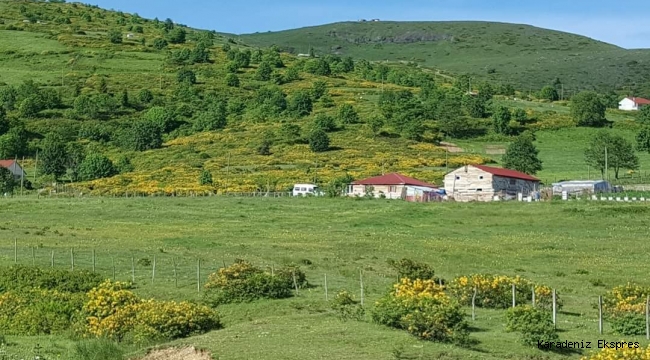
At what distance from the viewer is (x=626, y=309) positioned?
32250mm

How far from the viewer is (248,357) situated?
25.4m

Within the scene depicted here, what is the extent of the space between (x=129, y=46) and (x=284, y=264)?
522ft

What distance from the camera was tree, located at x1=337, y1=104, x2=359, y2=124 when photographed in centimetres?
14425

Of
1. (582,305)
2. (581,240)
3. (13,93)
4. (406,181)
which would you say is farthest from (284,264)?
(13,93)

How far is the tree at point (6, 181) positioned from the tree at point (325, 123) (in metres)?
44.0

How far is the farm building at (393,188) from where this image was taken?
308 ft

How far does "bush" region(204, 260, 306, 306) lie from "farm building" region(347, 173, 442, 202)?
54804mm

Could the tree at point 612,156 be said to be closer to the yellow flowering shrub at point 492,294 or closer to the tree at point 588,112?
the tree at point 588,112

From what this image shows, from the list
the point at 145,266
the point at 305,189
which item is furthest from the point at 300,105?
the point at 145,266

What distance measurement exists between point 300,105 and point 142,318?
407 feet

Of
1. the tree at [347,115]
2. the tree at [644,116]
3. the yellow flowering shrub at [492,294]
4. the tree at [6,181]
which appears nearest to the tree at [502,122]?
the tree at [347,115]

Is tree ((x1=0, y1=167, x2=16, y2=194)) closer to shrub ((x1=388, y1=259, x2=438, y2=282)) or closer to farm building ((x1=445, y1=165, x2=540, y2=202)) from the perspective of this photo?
farm building ((x1=445, y1=165, x2=540, y2=202))

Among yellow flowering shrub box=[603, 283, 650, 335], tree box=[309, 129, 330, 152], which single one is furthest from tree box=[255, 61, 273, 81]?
yellow flowering shrub box=[603, 283, 650, 335]

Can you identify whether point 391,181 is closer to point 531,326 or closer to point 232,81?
point 531,326
